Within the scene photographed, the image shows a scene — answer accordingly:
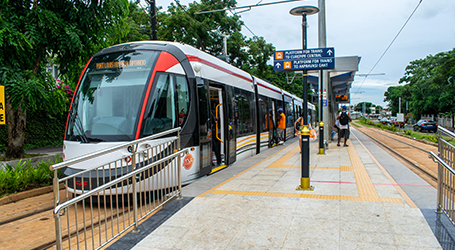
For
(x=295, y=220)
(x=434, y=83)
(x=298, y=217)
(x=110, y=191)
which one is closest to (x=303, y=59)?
(x=298, y=217)

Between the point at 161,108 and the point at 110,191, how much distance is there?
2.63 meters

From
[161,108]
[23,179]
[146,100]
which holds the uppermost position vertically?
[146,100]

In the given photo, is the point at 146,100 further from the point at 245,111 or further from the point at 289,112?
the point at 289,112

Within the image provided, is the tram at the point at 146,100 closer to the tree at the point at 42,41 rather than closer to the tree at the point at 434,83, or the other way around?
the tree at the point at 42,41

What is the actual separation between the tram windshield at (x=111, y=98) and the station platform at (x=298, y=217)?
1.79 metres

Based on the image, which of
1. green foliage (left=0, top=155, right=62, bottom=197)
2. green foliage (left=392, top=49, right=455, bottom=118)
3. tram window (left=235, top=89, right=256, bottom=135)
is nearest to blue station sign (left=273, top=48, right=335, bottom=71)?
tram window (left=235, top=89, right=256, bottom=135)

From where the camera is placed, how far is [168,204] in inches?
216

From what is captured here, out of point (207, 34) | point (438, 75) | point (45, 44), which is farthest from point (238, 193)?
point (438, 75)

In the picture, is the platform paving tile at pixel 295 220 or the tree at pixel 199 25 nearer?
the platform paving tile at pixel 295 220

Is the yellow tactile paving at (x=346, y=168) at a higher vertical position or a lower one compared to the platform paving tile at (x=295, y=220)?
lower

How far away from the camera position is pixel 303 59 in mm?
8414

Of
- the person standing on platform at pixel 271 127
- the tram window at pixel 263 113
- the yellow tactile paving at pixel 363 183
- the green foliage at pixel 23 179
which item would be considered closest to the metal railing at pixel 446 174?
the yellow tactile paving at pixel 363 183

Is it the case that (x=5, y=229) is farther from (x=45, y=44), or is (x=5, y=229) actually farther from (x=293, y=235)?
(x=45, y=44)

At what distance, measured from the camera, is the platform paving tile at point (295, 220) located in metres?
3.84
